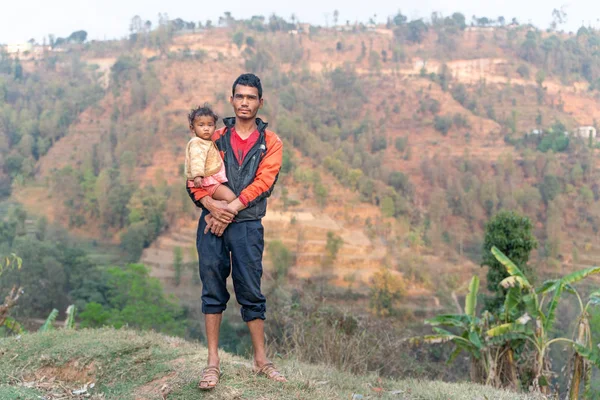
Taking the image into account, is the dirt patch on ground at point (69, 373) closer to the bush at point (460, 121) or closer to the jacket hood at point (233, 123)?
the jacket hood at point (233, 123)

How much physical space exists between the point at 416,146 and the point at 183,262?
17168 mm

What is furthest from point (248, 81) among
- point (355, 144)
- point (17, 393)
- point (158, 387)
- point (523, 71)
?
point (523, 71)

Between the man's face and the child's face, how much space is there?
0.61 feet

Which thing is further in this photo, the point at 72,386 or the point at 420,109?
the point at 420,109

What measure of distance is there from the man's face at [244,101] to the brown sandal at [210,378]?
58.9 inches

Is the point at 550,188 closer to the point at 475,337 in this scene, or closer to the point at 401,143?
the point at 401,143

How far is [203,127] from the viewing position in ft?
10.5

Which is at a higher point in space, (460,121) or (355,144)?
(460,121)

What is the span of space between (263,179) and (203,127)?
0.45 meters

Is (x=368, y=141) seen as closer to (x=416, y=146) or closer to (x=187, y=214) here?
(x=416, y=146)

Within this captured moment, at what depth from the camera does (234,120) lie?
3.44 metres

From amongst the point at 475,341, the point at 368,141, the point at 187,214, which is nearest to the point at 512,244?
the point at 475,341

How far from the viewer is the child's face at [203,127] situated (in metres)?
3.19

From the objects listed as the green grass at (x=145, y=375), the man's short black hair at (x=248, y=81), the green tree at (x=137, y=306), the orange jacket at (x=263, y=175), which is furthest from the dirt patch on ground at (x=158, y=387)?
the green tree at (x=137, y=306)
